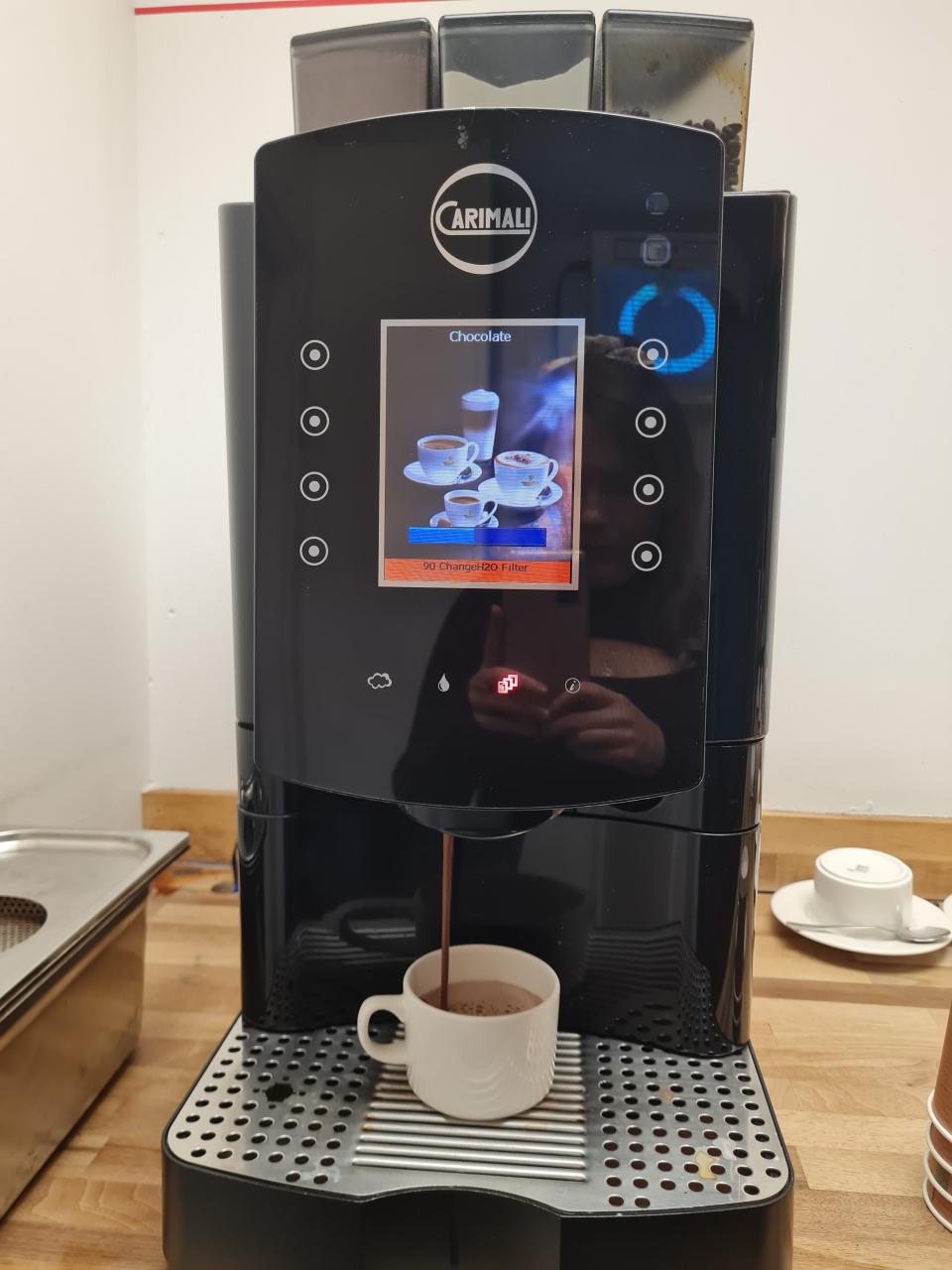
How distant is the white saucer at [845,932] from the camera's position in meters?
0.73

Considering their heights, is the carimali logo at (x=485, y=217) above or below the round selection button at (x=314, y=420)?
above

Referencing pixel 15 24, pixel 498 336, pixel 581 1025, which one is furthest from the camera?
pixel 15 24

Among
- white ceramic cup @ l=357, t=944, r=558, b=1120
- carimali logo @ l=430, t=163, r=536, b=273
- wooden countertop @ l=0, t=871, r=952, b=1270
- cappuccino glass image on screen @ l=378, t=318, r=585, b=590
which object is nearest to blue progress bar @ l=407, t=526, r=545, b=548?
cappuccino glass image on screen @ l=378, t=318, r=585, b=590

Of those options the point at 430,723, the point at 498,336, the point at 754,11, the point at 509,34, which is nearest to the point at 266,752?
the point at 430,723

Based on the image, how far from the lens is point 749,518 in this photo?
46cm

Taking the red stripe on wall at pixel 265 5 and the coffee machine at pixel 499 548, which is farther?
the red stripe on wall at pixel 265 5

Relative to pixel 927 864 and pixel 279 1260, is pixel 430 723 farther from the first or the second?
pixel 927 864

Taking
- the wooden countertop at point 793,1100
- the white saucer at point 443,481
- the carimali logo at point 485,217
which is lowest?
the wooden countertop at point 793,1100

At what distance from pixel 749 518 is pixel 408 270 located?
0.19 m

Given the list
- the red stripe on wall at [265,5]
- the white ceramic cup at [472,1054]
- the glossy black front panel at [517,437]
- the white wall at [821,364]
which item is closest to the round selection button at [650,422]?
the glossy black front panel at [517,437]

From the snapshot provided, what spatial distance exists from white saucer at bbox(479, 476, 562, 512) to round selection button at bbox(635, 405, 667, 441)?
43 mm

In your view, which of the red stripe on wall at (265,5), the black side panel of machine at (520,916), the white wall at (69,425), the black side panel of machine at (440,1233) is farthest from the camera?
the red stripe on wall at (265,5)

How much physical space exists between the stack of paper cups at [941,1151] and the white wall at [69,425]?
0.62m

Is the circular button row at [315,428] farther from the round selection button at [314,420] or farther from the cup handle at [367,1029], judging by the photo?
the cup handle at [367,1029]
